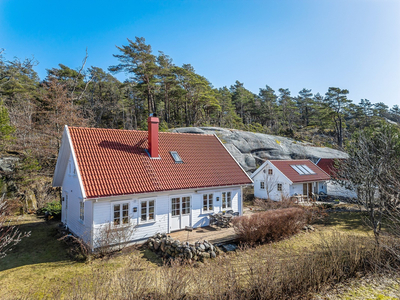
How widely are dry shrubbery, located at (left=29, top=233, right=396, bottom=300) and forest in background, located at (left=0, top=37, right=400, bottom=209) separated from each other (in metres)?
7.28

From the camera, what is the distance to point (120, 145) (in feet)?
46.3

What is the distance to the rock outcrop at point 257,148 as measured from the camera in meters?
32.3

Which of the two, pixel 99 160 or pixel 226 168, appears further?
pixel 226 168

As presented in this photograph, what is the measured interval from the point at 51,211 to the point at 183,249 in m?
13.3

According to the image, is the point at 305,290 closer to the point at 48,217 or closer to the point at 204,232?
the point at 204,232

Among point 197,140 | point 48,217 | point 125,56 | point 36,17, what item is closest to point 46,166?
point 48,217

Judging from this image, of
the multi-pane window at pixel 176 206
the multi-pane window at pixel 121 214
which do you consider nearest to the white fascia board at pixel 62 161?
the multi-pane window at pixel 121 214

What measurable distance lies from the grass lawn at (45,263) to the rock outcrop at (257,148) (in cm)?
1791

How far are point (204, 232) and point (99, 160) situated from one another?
23.9 feet

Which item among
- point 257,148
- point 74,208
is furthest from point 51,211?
point 257,148

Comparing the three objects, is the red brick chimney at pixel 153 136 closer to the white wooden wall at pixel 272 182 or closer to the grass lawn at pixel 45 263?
the grass lawn at pixel 45 263

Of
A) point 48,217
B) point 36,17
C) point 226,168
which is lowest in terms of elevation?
point 48,217

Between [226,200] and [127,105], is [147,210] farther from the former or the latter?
[127,105]

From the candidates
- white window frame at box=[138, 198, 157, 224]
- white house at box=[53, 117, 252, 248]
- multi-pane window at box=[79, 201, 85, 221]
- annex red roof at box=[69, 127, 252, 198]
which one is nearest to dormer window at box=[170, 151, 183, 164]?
white house at box=[53, 117, 252, 248]
